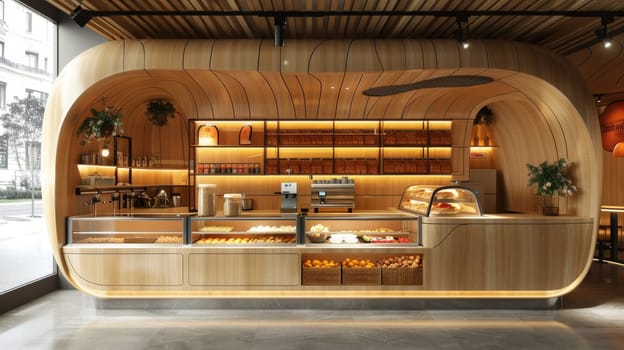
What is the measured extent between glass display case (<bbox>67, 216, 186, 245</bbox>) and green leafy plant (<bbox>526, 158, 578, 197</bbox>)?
4922mm

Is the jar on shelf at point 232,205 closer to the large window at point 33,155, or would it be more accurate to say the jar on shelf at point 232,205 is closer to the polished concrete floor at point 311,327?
the polished concrete floor at point 311,327

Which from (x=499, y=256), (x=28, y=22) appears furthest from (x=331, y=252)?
(x=28, y=22)

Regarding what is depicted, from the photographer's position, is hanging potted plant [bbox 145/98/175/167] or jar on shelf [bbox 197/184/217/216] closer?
jar on shelf [bbox 197/184/217/216]

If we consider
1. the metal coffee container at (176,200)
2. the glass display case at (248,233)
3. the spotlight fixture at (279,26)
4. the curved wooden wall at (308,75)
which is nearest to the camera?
Answer: the spotlight fixture at (279,26)

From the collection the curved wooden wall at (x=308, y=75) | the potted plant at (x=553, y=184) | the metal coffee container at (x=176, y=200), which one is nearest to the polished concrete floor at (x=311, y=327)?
the curved wooden wall at (x=308, y=75)

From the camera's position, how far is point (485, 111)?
317 inches

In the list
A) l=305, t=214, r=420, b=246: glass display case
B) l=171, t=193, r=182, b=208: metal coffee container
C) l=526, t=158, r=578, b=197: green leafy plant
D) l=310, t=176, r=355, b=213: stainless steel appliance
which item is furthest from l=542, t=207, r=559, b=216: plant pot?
l=171, t=193, r=182, b=208: metal coffee container

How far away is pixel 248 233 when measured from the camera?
577 cm

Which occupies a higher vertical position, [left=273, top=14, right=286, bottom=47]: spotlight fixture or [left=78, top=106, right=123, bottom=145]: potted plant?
[left=273, top=14, right=286, bottom=47]: spotlight fixture

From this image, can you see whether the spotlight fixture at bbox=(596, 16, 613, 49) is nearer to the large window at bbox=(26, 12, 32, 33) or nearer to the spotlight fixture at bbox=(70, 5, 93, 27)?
the spotlight fixture at bbox=(70, 5, 93, 27)

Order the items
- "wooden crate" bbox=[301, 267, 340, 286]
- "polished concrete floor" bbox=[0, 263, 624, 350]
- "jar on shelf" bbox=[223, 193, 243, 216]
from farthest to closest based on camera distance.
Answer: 1. "jar on shelf" bbox=[223, 193, 243, 216]
2. "wooden crate" bbox=[301, 267, 340, 286]
3. "polished concrete floor" bbox=[0, 263, 624, 350]

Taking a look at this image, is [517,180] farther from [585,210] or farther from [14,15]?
[14,15]

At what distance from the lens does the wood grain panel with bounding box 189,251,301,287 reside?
5.52m

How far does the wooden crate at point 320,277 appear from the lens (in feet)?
18.2
